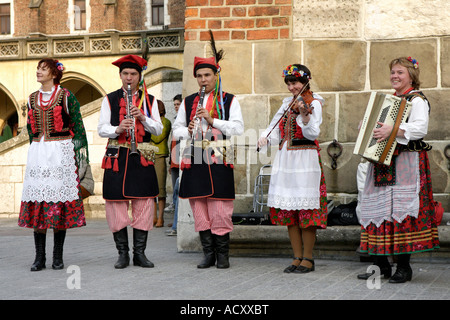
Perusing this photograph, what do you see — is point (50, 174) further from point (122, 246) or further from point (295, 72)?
point (295, 72)

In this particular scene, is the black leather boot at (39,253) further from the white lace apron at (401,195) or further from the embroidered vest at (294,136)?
the white lace apron at (401,195)

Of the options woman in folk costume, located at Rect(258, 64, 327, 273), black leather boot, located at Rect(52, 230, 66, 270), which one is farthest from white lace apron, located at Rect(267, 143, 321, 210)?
Result: black leather boot, located at Rect(52, 230, 66, 270)

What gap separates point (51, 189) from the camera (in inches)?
242

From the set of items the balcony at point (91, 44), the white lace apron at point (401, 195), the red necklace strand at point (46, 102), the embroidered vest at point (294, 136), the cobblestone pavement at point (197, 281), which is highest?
the balcony at point (91, 44)

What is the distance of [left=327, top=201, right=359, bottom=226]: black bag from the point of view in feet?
22.3

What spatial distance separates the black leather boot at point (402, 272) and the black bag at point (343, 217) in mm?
1371

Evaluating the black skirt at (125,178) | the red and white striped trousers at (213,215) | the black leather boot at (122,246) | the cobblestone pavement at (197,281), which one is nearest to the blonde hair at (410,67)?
the cobblestone pavement at (197,281)

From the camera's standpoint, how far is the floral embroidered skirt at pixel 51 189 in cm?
614

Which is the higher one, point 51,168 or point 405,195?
point 51,168

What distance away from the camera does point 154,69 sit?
28.8 m

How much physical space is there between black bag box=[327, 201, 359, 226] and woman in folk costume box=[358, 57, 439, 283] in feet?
4.08

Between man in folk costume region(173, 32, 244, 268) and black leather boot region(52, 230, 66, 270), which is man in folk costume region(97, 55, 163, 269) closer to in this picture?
man in folk costume region(173, 32, 244, 268)

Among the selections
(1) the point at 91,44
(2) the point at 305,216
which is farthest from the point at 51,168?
(1) the point at 91,44

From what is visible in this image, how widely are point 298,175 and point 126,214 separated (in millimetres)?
1680
